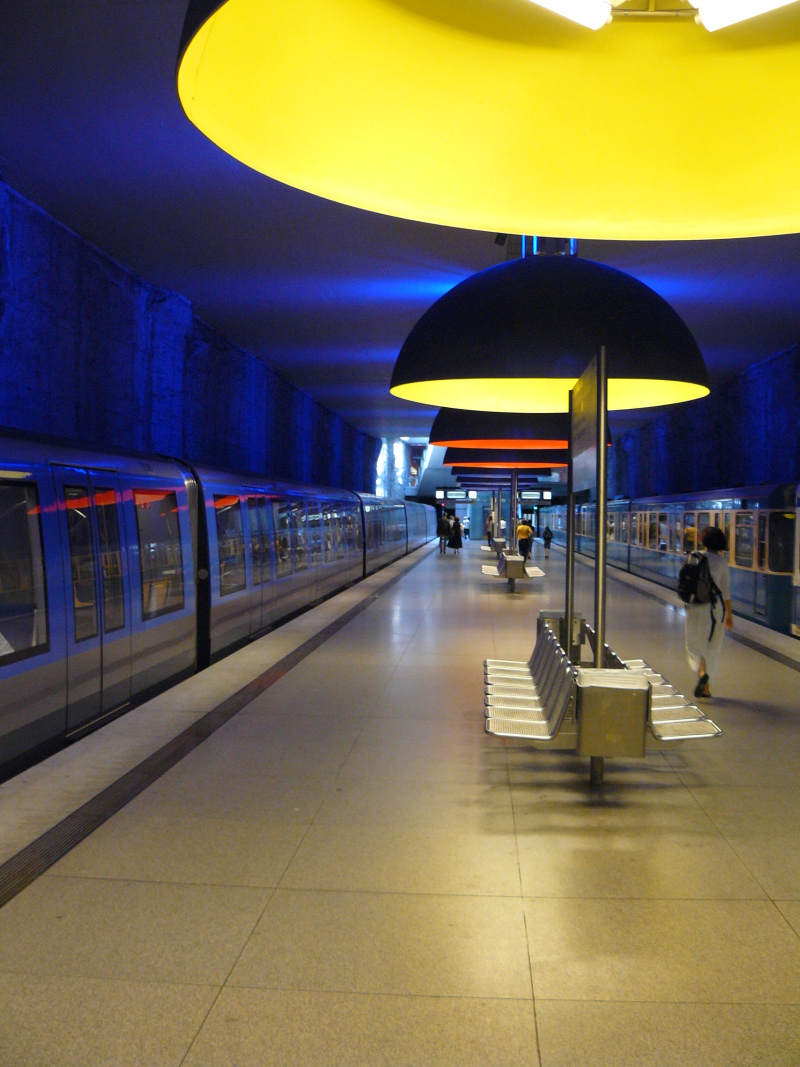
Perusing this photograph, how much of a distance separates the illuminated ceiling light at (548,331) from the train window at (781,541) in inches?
351

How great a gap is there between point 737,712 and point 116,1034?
6320mm

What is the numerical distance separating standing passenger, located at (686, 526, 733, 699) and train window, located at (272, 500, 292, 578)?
25.7 ft

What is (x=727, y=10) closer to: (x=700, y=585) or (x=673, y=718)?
(x=673, y=718)

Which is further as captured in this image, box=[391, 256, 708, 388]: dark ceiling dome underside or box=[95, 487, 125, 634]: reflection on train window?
box=[95, 487, 125, 634]: reflection on train window

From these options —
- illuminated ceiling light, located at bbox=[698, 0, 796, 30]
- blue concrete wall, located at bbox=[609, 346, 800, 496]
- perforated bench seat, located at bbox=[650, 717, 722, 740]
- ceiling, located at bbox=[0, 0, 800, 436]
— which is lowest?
perforated bench seat, located at bbox=[650, 717, 722, 740]

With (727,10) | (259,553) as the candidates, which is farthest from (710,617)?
(259,553)

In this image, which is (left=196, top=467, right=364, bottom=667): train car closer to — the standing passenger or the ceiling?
the ceiling

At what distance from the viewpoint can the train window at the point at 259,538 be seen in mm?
13562

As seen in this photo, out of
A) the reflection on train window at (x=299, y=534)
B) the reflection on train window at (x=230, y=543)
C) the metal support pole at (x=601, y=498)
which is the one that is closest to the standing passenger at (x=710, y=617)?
the metal support pole at (x=601, y=498)

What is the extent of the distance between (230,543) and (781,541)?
9060 mm

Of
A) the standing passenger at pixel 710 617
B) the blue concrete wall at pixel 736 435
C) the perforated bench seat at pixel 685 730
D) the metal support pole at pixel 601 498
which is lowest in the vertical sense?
the perforated bench seat at pixel 685 730

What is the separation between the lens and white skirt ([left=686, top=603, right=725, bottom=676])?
28.2ft

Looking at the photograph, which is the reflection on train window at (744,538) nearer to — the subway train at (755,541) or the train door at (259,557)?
the subway train at (755,541)

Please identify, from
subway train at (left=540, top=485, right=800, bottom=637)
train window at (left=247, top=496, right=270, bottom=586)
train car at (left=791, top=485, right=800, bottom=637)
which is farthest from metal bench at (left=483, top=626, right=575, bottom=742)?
train car at (left=791, top=485, right=800, bottom=637)
